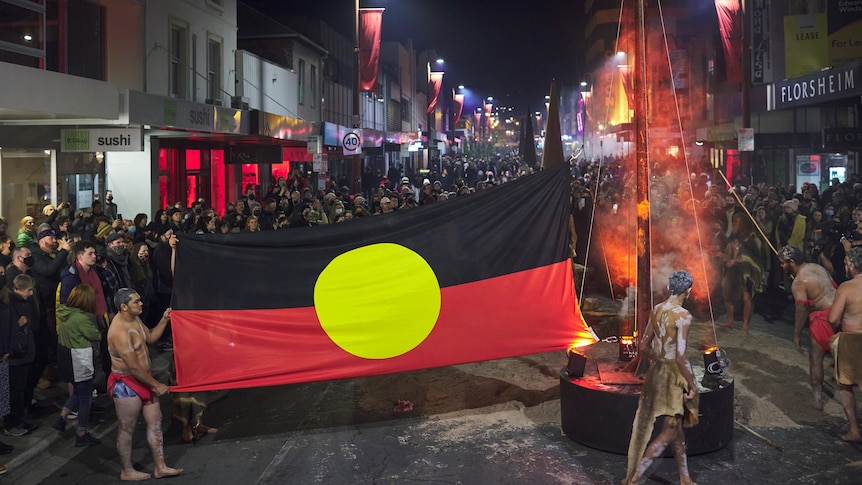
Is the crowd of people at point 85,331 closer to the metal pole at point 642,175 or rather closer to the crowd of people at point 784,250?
the metal pole at point 642,175

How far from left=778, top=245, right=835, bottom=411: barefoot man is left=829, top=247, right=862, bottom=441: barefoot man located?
21.7 inches

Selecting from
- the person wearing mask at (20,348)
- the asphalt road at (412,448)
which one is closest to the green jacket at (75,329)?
the person wearing mask at (20,348)

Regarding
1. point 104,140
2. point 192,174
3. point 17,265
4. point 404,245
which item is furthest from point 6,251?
point 192,174

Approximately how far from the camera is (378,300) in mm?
7305

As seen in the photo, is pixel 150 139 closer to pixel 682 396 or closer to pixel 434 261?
pixel 434 261

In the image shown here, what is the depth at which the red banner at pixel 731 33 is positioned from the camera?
21922 mm

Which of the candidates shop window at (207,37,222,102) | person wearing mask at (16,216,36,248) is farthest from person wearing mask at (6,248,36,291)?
shop window at (207,37,222,102)

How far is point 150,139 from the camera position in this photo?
65.7ft

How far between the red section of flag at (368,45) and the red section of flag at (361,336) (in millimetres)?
18514

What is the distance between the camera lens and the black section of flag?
7109 millimetres

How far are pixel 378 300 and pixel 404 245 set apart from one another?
54 centimetres

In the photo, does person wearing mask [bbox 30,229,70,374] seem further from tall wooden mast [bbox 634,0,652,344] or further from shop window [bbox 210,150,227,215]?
shop window [bbox 210,150,227,215]

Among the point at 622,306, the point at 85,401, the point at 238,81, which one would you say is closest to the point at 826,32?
the point at 622,306

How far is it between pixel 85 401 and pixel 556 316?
4321 mm
